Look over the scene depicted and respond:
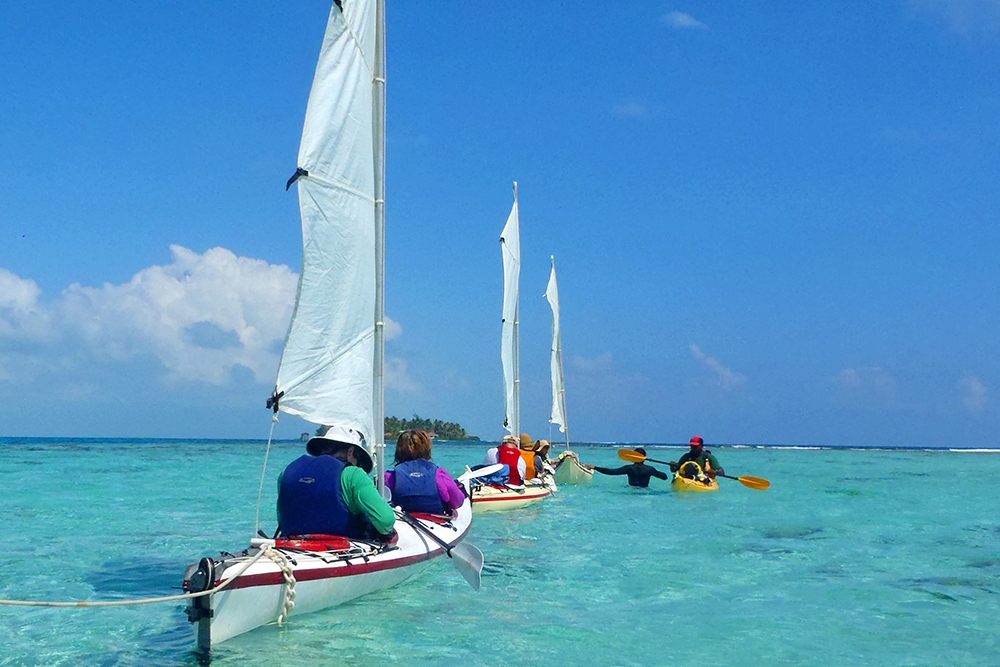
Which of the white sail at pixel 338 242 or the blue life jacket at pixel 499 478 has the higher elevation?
the white sail at pixel 338 242

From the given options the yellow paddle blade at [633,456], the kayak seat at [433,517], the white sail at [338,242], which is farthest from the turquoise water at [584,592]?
the yellow paddle blade at [633,456]

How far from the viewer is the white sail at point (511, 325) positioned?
73.8ft

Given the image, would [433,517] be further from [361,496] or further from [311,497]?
[311,497]

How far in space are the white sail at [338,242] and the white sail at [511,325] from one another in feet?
42.4

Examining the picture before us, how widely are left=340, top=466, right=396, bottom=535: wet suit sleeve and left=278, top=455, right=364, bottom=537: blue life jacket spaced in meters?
0.06

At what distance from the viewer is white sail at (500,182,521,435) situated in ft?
73.8

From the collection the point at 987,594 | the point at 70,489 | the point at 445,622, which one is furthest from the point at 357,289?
the point at 70,489

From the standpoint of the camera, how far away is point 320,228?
8.65m

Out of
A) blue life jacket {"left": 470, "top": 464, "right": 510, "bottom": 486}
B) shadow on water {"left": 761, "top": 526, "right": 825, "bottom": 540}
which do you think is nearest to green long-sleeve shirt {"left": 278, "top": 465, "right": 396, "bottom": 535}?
shadow on water {"left": 761, "top": 526, "right": 825, "bottom": 540}

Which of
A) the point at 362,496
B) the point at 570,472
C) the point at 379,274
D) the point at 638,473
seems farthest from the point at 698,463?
the point at 362,496

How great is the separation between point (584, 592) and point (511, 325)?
13312mm

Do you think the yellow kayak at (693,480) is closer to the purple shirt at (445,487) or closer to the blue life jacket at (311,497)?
the purple shirt at (445,487)

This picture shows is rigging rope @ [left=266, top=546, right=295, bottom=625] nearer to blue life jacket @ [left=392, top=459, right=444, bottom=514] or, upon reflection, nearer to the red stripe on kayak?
blue life jacket @ [left=392, top=459, right=444, bottom=514]

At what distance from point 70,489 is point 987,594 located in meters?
21.9
